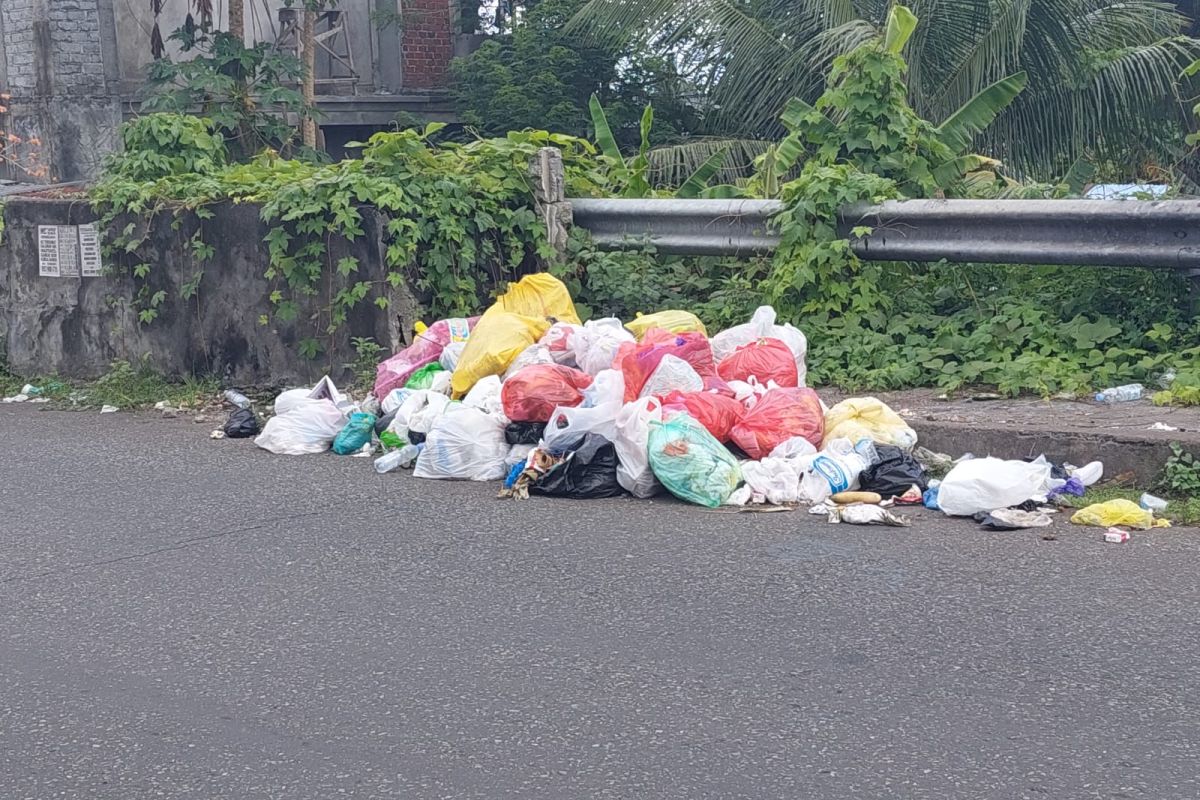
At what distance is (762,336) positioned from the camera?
7641mm

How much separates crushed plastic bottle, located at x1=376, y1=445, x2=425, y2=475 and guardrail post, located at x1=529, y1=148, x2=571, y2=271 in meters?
2.35

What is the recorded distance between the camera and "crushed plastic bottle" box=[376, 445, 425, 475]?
6957mm

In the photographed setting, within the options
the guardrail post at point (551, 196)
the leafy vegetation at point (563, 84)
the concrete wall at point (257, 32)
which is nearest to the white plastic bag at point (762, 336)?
the guardrail post at point (551, 196)

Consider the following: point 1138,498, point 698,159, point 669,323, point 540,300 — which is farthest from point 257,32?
point 1138,498

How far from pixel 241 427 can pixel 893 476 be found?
3892 mm

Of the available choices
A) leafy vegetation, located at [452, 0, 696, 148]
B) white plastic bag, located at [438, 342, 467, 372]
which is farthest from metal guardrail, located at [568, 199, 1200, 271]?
leafy vegetation, located at [452, 0, 696, 148]

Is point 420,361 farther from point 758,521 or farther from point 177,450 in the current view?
point 758,521

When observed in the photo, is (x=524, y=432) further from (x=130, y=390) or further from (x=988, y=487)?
(x=130, y=390)

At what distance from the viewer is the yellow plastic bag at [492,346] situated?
24.4 feet

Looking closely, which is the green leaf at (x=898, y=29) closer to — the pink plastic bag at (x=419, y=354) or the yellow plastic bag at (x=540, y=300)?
the yellow plastic bag at (x=540, y=300)

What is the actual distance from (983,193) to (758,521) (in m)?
4.48

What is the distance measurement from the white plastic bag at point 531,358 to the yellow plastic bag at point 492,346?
0.06 m

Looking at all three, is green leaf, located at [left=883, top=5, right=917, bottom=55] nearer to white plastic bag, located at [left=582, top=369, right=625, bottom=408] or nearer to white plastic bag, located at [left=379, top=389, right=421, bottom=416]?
white plastic bag, located at [left=582, top=369, right=625, bottom=408]

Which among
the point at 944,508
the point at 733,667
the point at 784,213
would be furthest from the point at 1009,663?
the point at 784,213
